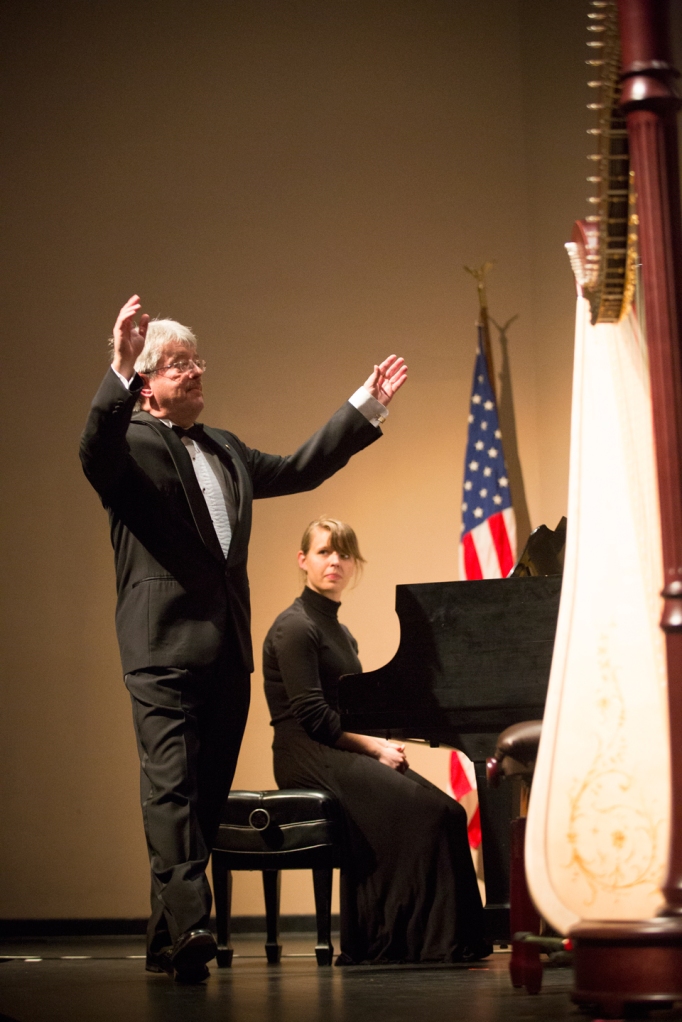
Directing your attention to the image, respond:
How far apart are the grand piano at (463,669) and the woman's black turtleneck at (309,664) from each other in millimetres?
610

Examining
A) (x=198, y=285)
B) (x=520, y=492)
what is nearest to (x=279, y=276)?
(x=198, y=285)

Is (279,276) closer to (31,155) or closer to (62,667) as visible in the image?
(31,155)

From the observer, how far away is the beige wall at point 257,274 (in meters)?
5.39

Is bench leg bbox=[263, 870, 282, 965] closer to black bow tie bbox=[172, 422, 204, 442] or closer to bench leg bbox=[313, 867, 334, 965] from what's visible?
bench leg bbox=[313, 867, 334, 965]

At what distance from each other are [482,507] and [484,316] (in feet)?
3.04

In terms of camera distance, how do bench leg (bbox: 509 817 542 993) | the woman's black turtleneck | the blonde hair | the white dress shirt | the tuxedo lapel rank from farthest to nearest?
the blonde hair < the woman's black turtleneck < the white dress shirt < the tuxedo lapel < bench leg (bbox: 509 817 542 993)

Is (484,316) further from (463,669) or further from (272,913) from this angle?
(272,913)

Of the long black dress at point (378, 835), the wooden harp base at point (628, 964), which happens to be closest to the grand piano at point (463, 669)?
the long black dress at point (378, 835)

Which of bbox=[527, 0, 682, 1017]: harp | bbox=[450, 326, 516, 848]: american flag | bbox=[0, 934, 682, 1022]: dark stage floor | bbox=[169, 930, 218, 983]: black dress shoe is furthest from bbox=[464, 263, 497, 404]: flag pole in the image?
bbox=[527, 0, 682, 1017]: harp

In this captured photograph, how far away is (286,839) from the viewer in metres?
3.57

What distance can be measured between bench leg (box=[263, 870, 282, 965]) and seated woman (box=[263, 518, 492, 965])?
1.06ft

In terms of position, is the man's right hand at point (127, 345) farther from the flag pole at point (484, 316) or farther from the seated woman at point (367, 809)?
the flag pole at point (484, 316)

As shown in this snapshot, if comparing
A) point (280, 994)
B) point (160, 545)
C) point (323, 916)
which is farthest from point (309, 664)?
point (280, 994)

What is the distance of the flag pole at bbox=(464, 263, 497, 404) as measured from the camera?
542 centimetres
